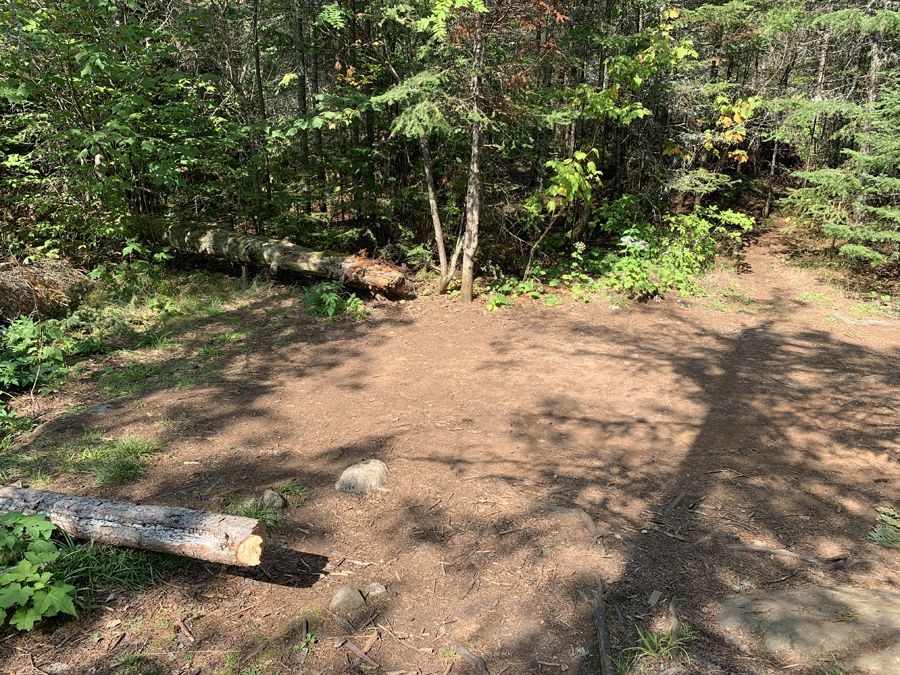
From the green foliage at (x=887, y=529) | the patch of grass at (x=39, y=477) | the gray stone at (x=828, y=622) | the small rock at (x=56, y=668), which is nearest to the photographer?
the gray stone at (x=828, y=622)

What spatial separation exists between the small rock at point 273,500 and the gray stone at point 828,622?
2685mm

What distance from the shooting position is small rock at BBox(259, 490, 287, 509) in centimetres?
354

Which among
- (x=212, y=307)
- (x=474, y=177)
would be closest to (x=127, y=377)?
(x=212, y=307)

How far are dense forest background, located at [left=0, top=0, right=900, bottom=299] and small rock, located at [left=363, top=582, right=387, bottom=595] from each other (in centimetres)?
649

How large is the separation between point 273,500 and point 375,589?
41.4 inches

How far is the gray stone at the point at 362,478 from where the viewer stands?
12.6 ft

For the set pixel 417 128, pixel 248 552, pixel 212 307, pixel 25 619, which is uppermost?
pixel 417 128

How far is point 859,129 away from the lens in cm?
1090

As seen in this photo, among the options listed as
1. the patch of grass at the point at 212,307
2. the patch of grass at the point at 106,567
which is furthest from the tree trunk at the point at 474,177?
the patch of grass at the point at 106,567

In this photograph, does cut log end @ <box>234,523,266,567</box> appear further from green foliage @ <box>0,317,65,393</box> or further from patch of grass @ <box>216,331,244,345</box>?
patch of grass @ <box>216,331,244,345</box>

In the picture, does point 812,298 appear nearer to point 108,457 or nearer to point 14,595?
point 108,457

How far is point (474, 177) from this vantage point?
8.60 metres

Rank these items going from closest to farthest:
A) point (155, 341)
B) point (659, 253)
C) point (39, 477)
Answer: point (39, 477)
point (155, 341)
point (659, 253)

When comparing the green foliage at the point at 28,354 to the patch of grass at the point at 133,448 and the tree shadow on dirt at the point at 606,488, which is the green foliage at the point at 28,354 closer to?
the tree shadow on dirt at the point at 606,488
